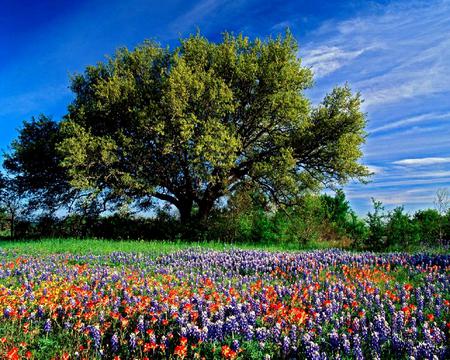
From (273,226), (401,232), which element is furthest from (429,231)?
(273,226)

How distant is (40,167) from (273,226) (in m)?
14.2

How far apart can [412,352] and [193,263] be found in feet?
23.9

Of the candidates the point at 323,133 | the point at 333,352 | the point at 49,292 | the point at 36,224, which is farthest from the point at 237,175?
the point at 333,352

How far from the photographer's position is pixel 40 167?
83.9ft

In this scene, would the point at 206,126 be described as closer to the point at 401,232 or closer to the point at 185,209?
the point at 185,209

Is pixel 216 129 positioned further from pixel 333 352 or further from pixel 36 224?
pixel 333 352

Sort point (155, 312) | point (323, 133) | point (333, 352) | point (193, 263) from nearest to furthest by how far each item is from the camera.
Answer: point (333, 352), point (155, 312), point (193, 263), point (323, 133)

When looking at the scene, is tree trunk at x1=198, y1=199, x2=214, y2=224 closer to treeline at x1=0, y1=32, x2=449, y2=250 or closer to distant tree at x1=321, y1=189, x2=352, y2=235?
treeline at x1=0, y1=32, x2=449, y2=250

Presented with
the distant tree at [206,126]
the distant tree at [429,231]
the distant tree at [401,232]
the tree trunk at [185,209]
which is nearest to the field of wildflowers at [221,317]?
the distant tree at [401,232]

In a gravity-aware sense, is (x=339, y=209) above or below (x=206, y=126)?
below

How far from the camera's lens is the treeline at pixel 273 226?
18.0 m

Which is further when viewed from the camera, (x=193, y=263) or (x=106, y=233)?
(x=106, y=233)

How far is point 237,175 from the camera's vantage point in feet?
84.3

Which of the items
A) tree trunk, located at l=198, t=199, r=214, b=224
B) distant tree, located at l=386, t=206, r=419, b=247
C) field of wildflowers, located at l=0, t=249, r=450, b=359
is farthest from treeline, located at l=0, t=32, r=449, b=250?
field of wildflowers, located at l=0, t=249, r=450, b=359
